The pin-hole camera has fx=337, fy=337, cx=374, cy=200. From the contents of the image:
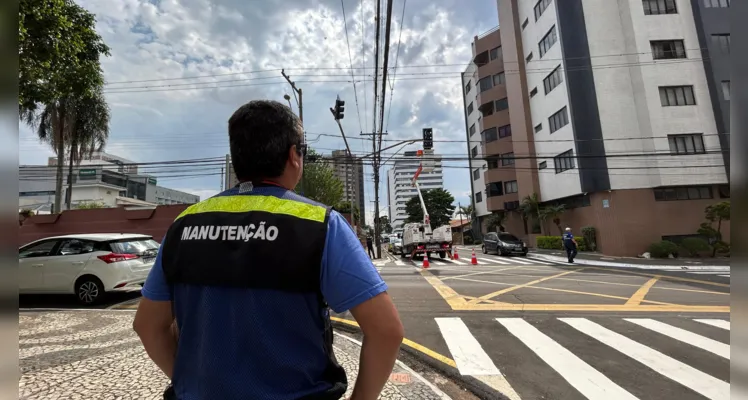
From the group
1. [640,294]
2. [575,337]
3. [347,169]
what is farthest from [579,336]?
[347,169]

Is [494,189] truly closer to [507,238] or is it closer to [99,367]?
[507,238]

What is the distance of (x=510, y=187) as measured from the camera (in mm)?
33250

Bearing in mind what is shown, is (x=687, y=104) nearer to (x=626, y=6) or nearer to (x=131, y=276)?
(x=626, y=6)

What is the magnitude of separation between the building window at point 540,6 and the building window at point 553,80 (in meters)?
5.12

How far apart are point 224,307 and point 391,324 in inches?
21.8

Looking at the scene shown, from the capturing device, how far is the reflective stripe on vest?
107 cm

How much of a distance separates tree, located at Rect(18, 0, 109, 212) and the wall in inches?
361

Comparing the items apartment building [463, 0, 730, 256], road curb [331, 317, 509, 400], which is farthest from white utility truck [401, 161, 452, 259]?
road curb [331, 317, 509, 400]

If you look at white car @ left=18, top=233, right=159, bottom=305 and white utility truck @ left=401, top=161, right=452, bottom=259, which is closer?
white car @ left=18, top=233, right=159, bottom=305

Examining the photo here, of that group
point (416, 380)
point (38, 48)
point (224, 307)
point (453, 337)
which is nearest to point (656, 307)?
point (453, 337)

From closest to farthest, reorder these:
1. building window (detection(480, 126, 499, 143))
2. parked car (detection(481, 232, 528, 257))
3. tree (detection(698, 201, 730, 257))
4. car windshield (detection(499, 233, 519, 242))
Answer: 1. tree (detection(698, 201, 730, 257))
2. parked car (detection(481, 232, 528, 257))
3. car windshield (detection(499, 233, 519, 242))
4. building window (detection(480, 126, 499, 143))

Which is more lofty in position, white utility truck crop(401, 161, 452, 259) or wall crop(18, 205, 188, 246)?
wall crop(18, 205, 188, 246)

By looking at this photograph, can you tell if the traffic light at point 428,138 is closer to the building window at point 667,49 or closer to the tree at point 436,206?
the building window at point 667,49

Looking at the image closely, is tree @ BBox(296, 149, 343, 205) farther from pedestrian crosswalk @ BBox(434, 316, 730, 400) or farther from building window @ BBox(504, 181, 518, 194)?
pedestrian crosswalk @ BBox(434, 316, 730, 400)
